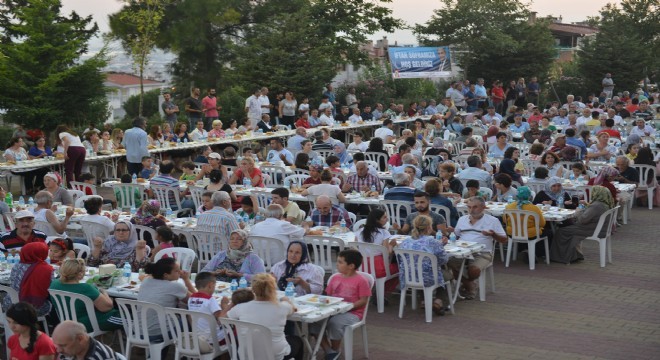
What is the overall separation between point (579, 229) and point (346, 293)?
4825 mm

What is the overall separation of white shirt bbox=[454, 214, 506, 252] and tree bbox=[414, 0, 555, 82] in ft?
88.6

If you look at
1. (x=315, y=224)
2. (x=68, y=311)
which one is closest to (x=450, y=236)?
(x=315, y=224)

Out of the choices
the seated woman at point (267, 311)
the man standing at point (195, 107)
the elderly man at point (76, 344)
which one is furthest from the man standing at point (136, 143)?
the elderly man at point (76, 344)

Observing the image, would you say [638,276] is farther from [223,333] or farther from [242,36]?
[242,36]

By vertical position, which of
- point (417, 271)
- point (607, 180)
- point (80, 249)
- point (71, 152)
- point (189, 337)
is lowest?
point (189, 337)

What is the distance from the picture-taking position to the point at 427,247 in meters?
10.2

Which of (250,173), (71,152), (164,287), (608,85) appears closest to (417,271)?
(164,287)

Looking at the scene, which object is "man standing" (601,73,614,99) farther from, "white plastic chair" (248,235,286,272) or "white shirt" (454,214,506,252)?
"white plastic chair" (248,235,286,272)

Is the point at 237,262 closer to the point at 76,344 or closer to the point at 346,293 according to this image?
the point at 346,293

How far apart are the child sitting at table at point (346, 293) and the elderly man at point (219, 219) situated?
265cm

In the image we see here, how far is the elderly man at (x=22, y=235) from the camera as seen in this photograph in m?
10.8

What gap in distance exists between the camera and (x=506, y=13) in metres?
38.4

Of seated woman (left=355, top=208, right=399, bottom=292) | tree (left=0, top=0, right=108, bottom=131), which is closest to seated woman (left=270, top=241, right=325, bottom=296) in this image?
seated woman (left=355, top=208, right=399, bottom=292)

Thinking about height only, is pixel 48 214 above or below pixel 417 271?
above
